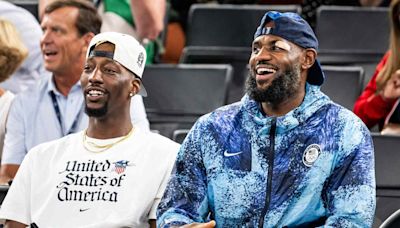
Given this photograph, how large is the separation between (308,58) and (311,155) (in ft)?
1.33

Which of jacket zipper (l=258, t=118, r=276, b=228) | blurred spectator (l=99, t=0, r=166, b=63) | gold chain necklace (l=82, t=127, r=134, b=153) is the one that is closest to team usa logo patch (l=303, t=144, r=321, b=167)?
jacket zipper (l=258, t=118, r=276, b=228)

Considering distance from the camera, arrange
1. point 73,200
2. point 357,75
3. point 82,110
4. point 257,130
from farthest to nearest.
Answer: point 357,75, point 82,110, point 73,200, point 257,130

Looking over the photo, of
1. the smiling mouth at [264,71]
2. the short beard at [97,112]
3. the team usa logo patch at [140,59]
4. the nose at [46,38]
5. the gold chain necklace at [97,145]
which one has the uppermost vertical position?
the smiling mouth at [264,71]

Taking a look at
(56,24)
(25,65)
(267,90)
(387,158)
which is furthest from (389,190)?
(25,65)

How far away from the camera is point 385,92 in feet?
19.9

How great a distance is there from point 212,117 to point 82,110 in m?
1.45

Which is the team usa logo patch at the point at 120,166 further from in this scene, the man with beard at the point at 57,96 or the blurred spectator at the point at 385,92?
the blurred spectator at the point at 385,92

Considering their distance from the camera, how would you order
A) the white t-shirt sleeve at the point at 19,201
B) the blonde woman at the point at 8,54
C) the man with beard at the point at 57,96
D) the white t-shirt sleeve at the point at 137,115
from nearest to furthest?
the white t-shirt sleeve at the point at 19,201, the white t-shirt sleeve at the point at 137,115, the man with beard at the point at 57,96, the blonde woman at the point at 8,54

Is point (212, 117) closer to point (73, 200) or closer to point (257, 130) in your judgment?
point (257, 130)

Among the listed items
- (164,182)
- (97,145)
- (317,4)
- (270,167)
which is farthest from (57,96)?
(317,4)

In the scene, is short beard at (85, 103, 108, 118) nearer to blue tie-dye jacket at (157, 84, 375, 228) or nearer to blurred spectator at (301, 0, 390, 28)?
blue tie-dye jacket at (157, 84, 375, 228)

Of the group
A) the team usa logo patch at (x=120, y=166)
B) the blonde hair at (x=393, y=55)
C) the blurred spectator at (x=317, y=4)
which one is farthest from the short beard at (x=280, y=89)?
the blurred spectator at (x=317, y=4)

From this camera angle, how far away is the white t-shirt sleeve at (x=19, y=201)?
16.0ft

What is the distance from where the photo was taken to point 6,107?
20.0ft
